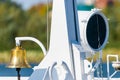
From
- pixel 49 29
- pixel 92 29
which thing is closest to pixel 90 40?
pixel 92 29

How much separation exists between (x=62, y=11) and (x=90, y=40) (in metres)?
0.60

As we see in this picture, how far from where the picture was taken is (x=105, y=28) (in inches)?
289

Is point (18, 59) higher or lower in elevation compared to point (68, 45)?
lower

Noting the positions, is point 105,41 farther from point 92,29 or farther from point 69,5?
point 69,5

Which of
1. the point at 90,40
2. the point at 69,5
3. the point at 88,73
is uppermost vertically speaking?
the point at 69,5

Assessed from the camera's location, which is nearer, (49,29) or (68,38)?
(68,38)

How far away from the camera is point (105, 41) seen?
724cm

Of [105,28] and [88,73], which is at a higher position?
[105,28]

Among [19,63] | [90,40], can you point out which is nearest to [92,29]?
[90,40]

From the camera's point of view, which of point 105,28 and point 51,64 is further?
point 105,28

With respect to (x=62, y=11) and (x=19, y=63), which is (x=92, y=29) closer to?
(x=62, y=11)

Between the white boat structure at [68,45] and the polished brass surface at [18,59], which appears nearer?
the white boat structure at [68,45]

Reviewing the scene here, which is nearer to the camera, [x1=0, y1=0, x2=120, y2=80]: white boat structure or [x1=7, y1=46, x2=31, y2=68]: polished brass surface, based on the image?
[x1=0, y1=0, x2=120, y2=80]: white boat structure

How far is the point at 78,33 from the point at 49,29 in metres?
0.62
